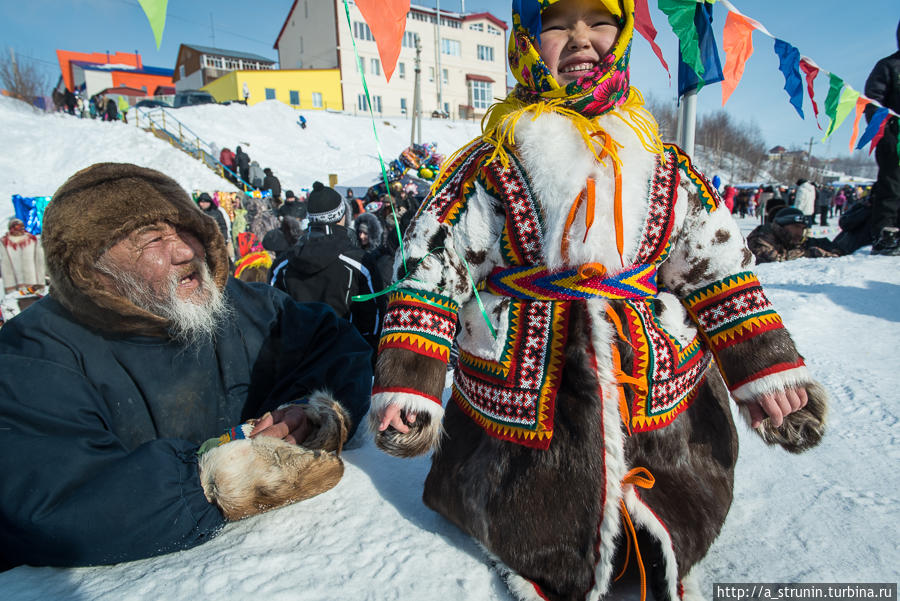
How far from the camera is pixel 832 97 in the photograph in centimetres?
411

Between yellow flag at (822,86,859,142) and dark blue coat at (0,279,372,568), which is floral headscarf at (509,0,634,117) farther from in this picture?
yellow flag at (822,86,859,142)

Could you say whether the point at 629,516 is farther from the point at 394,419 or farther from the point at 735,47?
the point at 735,47

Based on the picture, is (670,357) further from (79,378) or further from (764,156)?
(764,156)

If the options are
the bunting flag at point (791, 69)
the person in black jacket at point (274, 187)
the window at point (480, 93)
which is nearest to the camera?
the bunting flag at point (791, 69)

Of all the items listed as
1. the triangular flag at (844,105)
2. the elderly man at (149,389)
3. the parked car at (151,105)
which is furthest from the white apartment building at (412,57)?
the elderly man at (149,389)

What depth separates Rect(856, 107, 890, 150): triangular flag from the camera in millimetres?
4113

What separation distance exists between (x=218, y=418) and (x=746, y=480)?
1798mm

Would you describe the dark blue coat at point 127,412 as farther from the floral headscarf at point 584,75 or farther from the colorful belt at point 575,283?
the floral headscarf at point 584,75

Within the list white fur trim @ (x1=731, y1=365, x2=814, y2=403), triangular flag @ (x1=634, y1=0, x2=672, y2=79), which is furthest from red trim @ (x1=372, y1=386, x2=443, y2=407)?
triangular flag @ (x1=634, y1=0, x2=672, y2=79)

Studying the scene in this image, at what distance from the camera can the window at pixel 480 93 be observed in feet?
130

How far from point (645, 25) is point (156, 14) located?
6.69 ft

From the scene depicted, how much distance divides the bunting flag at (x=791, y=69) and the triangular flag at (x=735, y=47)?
1.39 ft

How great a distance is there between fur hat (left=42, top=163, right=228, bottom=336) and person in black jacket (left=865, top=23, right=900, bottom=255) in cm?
552

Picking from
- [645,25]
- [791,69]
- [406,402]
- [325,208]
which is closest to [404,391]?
[406,402]
